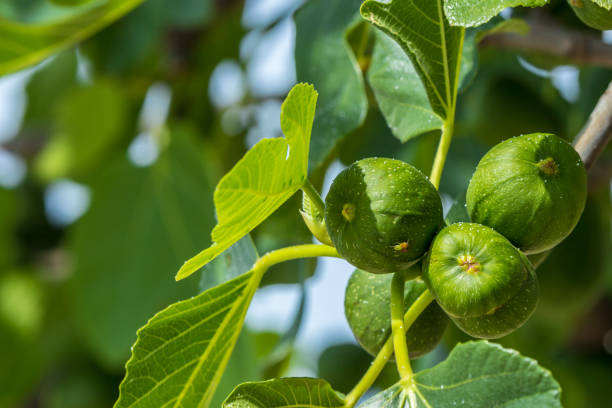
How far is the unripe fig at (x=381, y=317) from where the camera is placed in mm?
801

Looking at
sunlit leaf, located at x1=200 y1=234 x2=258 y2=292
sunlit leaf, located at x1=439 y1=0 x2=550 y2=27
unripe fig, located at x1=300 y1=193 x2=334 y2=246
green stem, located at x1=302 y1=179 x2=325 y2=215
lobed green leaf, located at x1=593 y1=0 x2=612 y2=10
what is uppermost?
sunlit leaf, located at x1=439 y1=0 x2=550 y2=27

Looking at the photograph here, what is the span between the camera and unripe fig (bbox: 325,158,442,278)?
692mm

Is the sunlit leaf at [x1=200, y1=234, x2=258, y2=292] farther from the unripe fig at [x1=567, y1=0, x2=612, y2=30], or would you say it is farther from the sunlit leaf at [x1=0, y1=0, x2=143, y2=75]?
the sunlit leaf at [x1=0, y1=0, x2=143, y2=75]

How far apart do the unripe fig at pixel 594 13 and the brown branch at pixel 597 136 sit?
8 centimetres

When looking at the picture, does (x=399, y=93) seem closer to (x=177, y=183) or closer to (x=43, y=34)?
(x=43, y=34)

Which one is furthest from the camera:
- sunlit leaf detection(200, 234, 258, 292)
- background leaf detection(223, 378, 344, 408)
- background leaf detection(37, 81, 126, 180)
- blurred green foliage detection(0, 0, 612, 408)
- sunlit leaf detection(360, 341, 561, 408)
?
background leaf detection(37, 81, 126, 180)

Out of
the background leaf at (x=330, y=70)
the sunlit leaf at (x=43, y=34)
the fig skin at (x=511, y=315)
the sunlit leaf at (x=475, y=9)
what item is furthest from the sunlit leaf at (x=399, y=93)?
the sunlit leaf at (x=43, y=34)

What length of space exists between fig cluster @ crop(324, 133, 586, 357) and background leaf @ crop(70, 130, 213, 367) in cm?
113

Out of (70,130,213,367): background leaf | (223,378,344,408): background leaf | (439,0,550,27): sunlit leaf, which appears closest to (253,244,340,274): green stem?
(223,378,344,408): background leaf

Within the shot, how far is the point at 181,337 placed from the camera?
0.81m

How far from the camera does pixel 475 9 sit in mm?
736

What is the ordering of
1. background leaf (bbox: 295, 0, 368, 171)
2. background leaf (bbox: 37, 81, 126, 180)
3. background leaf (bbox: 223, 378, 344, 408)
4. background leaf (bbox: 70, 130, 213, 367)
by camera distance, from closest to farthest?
background leaf (bbox: 223, 378, 344, 408)
background leaf (bbox: 295, 0, 368, 171)
background leaf (bbox: 70, 130, 213, 367)
background leaf (bbox: 37, 81, 126, 180)

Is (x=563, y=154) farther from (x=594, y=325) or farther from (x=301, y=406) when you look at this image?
(x=594, y=325)

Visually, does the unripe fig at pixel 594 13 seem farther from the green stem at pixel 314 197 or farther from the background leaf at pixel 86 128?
the background leaf at pixel 86 128
